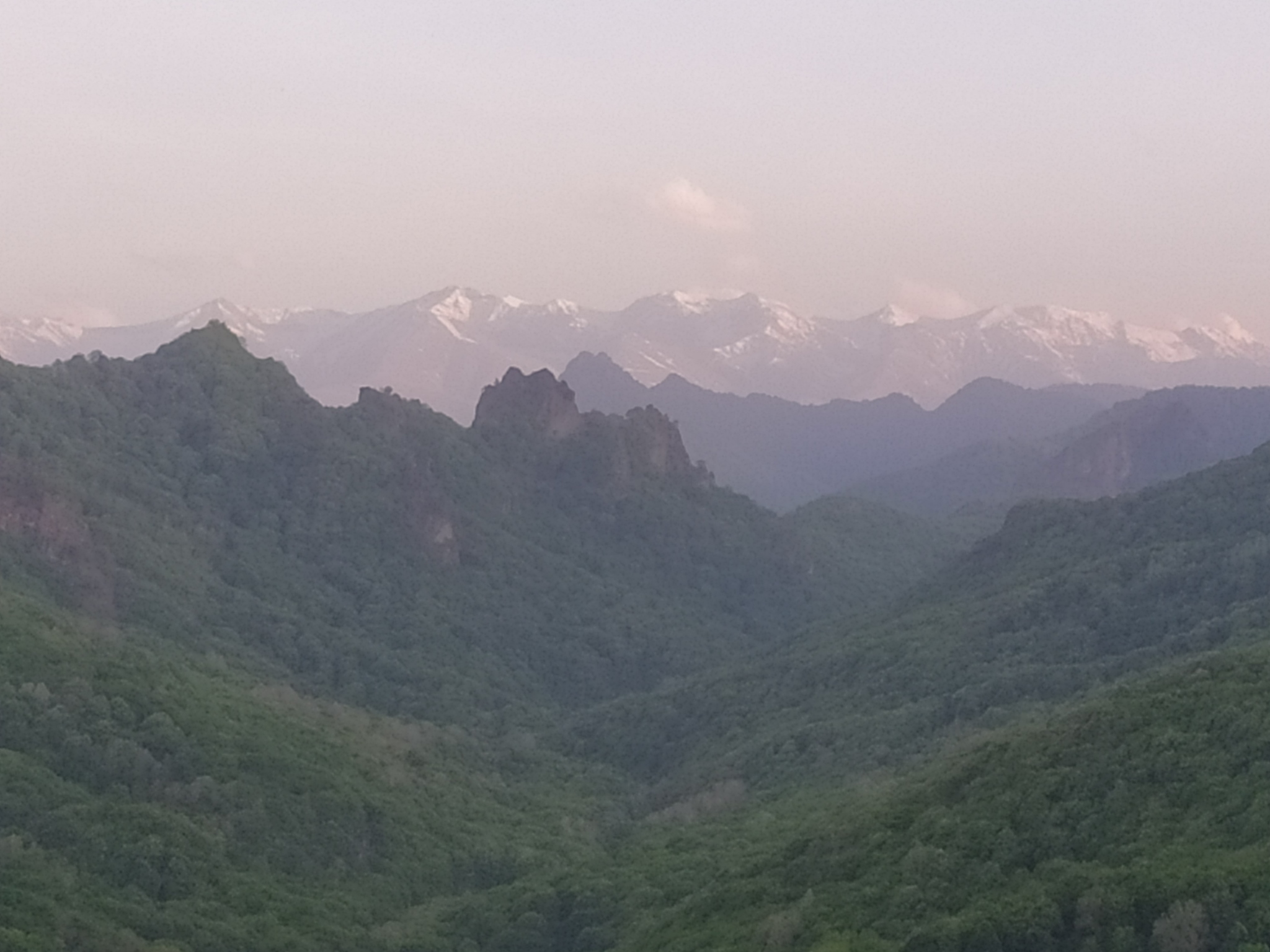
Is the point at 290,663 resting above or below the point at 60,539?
below

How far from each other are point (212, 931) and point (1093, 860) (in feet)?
136

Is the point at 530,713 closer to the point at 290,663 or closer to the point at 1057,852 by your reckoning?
Answer: the point at 290,663

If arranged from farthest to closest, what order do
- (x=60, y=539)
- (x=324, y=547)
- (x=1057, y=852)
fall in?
(x=324, y=547)
(x=60, y=539)
(x=1057, y=852)

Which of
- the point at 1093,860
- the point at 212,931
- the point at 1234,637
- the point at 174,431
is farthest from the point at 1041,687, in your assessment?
the point at 174,431

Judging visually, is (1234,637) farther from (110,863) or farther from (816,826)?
(110,863)

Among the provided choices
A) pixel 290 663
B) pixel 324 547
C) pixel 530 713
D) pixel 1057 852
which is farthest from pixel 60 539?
pixel 1057 852

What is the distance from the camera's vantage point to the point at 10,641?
85562 millimetres

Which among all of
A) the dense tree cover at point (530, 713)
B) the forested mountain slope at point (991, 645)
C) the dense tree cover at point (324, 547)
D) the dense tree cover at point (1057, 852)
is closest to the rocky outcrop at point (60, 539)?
the dense tree cover at point (324, 547)

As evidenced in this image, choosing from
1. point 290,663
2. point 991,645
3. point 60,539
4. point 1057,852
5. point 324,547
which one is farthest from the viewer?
point 324,547

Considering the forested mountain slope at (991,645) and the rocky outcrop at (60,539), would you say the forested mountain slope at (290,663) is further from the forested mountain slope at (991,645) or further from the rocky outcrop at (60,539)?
the forested mountain slope at (991,645)

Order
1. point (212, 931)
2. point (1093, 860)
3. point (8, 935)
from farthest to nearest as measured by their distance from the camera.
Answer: point (212, 931), point (8, 935), point (1093, 860)

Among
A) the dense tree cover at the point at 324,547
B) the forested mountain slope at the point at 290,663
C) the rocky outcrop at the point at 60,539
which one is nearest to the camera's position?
the forested mountain slope at the point at 290,663

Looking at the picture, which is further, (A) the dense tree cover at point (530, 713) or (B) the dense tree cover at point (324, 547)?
(B) the dense tree cover at point (324, 547)

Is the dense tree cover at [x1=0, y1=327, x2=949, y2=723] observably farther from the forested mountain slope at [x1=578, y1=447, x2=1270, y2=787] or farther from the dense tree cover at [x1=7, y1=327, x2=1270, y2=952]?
the forested mountain slope at [x1=578, y1=447, x2=1270, y2=787]
